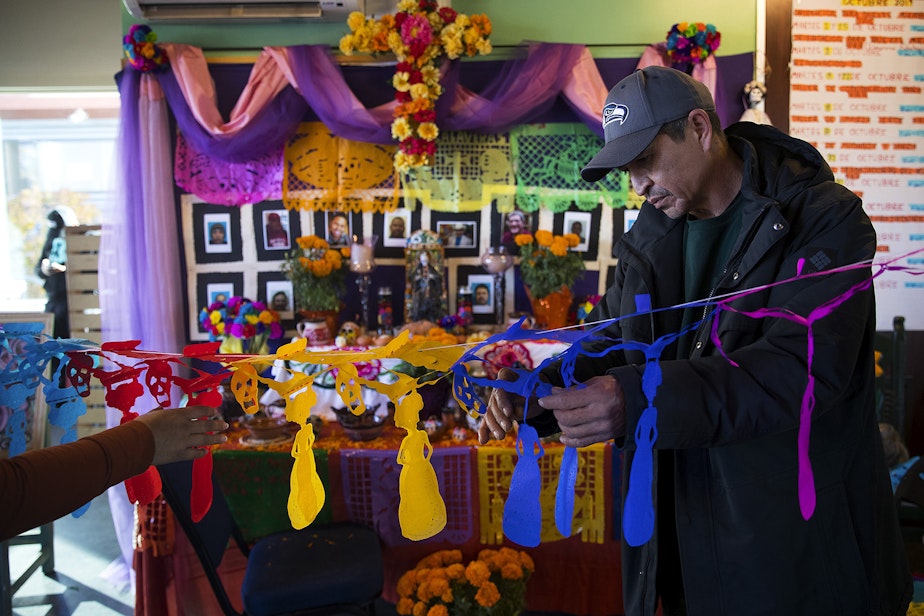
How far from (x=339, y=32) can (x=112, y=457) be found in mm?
2821

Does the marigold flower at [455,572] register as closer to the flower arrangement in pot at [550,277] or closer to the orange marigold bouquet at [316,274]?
the flower arrangement in pot at [550,277]

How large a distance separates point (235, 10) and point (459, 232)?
1.55 metres

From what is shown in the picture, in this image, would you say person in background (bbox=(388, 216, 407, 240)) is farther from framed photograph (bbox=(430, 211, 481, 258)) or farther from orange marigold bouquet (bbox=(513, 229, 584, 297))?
orange marigold bouquet (bbox=(513, 229, 584, 297))

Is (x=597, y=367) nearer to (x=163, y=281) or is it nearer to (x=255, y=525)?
(x=255, y=525)

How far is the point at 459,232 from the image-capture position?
139 inches

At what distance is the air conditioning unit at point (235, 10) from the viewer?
3.32m

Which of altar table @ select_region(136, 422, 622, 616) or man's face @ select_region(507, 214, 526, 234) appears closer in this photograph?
altar table @ select_region(136, 422, 622, 616)

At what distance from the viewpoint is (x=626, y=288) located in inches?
60.9

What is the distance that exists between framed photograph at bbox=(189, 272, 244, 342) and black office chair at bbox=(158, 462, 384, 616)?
144cm

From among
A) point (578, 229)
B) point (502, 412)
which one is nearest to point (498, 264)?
point (578, 229)

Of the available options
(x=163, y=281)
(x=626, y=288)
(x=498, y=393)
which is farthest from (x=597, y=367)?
(x=163, y=281)

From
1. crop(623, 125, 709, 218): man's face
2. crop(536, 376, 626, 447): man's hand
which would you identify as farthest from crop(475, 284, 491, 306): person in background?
crop(536, 376, 626, 447): man's hand

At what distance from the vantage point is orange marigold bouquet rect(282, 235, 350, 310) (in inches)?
128

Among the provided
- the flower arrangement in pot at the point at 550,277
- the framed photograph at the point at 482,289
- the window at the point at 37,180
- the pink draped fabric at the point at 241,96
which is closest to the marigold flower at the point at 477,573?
the flower arrangement in pot at the point at 550,277
